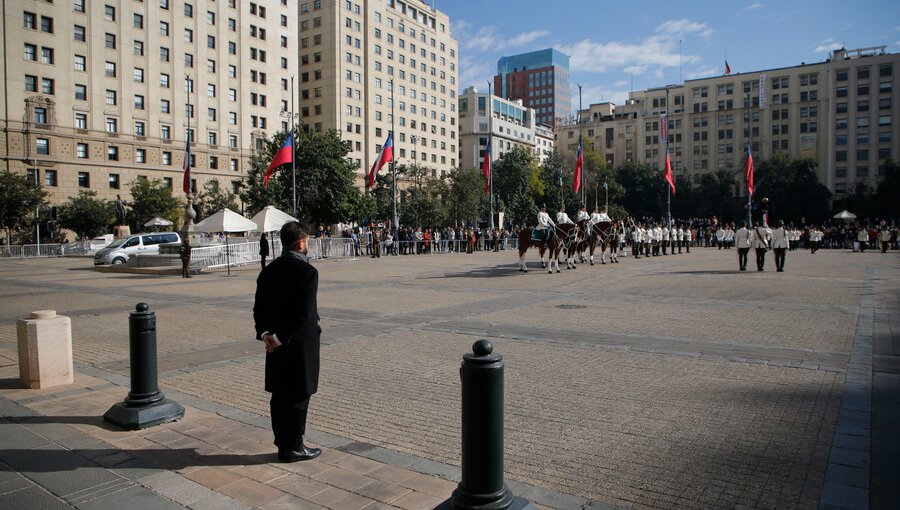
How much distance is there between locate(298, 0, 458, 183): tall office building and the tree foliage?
45167 mm

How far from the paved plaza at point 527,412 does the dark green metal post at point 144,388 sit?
17 cm

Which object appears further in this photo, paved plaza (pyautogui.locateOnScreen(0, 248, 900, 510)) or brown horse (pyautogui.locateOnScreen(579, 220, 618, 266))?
brown horse (pyautogui.locateOnScreen(579, 220, 618, 266))

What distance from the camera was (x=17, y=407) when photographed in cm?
632

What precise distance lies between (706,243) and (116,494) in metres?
56.4

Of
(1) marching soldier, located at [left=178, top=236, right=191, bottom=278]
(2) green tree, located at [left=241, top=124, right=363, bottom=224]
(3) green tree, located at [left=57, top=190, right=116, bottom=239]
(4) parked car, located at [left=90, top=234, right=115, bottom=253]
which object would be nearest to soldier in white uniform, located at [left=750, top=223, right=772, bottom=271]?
(1) marching soldier, located at [left=178, top=236, right=191, bottom=278]

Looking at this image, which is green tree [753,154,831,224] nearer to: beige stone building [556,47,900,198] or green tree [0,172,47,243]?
beige stone building [556,47,900,198]

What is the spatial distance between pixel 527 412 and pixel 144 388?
12.1 ft

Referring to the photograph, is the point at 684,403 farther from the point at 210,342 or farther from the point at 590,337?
the point at 210,342

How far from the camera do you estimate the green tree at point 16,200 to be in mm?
48750

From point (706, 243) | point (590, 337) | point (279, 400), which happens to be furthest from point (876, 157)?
point (279, 400)

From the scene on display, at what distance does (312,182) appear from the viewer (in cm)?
4512

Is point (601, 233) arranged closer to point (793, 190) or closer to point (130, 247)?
point (130, 247)

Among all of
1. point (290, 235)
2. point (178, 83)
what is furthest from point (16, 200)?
point (290, 235)

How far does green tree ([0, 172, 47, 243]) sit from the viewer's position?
1919 inches
